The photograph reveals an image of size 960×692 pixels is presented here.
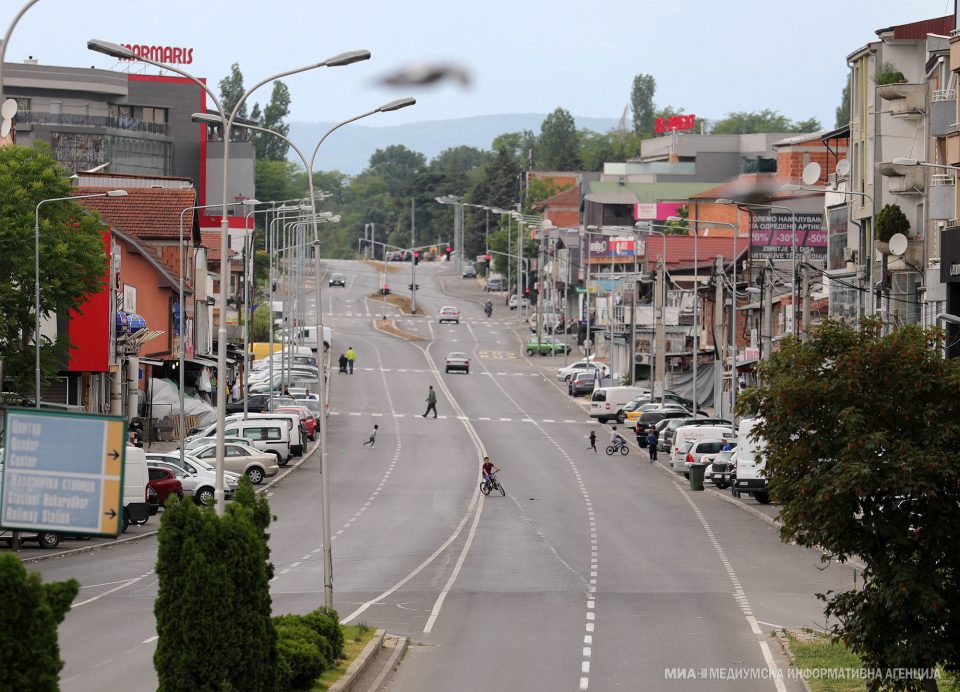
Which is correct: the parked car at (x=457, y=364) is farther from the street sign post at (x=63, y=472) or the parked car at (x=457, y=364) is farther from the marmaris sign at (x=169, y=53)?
the street sign post at (x=63, y=472)

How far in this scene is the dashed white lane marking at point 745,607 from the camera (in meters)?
21.7

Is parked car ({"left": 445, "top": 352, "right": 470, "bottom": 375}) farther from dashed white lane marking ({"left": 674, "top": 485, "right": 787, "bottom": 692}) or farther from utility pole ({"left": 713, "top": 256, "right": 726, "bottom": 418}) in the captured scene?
dashed white lane marking ({"left": 674, "top": 485, "right": 787, "bottom": 692})

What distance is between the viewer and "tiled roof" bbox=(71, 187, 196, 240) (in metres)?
73.1

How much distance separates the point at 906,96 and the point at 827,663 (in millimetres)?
39057

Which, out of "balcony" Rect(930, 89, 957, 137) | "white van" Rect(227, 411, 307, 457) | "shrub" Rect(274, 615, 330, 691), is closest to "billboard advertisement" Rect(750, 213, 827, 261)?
"balcony" Rect(930, 89, 957, 137)

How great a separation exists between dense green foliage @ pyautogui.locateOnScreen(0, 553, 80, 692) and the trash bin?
40801 mm

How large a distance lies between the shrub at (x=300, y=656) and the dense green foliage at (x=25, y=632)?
17.3ft

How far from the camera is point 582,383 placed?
89750 mm

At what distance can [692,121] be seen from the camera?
182250mm

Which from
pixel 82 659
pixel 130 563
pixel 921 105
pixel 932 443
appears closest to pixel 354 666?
pixel 82 659

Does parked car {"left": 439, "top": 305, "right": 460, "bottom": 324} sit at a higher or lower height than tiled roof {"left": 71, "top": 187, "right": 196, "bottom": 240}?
lower

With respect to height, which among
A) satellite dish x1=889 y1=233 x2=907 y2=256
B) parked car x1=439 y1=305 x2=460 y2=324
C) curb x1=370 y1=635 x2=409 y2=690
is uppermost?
satellite dish x1=889 y1=233 x2=907 y2=256

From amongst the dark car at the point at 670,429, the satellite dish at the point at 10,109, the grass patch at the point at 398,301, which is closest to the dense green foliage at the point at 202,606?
the dark car at the point at 670,429

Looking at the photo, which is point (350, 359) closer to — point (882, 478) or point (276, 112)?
point (882, 478)
